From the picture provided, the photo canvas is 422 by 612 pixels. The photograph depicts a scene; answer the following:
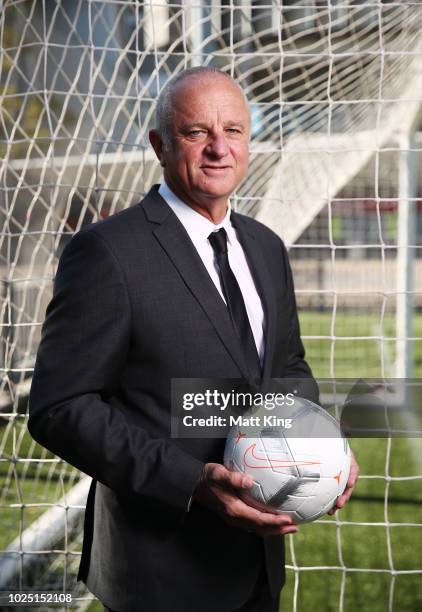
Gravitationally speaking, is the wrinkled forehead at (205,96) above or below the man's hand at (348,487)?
above

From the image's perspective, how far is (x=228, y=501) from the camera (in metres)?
Result: 1.58

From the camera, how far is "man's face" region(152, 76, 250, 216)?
179 centimetres

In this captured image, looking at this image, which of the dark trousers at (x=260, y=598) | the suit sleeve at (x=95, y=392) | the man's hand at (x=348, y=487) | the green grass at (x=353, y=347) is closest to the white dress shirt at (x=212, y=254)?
the suit sleeve at (x=95, y=392)

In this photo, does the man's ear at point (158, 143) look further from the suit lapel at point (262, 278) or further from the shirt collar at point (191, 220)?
the suit lapel at point (262, 278)

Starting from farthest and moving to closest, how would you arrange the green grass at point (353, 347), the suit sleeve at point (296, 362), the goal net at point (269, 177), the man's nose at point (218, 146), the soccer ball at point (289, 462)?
the green grass at point (353, 347)
the goal net at point (269, 177)
the suit sleeve at point (296, 362)
the man's nose at point (218, 146)
the soccer ball at point (289, 462)

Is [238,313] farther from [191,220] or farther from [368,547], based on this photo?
A: [368,547]

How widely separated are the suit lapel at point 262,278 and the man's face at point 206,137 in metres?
0.23

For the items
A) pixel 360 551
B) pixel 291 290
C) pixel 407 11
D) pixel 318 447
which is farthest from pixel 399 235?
pixel 318 447

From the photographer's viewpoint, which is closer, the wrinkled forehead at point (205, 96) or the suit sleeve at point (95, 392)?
the suit sleeve at point (95, 392)

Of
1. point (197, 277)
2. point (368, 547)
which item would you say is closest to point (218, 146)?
point (197, 277)

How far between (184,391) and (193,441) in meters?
0.13

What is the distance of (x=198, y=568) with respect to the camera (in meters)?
1.78

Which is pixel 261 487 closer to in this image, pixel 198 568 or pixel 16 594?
pixel 198 568

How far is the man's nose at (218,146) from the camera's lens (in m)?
1.79
